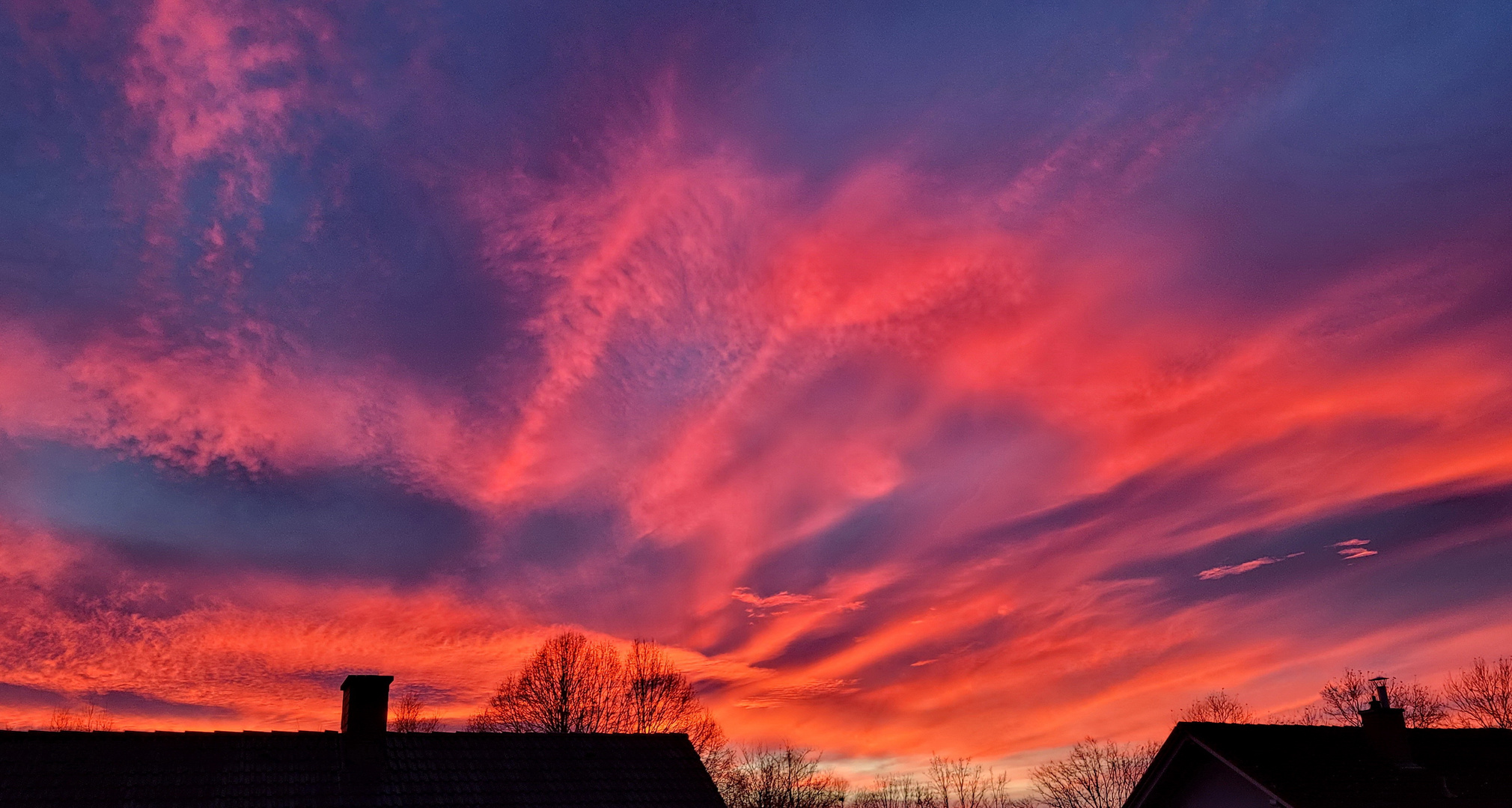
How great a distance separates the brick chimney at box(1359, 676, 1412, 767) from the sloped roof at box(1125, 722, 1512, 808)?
0.25 meters

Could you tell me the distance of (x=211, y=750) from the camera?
28016 millimetres

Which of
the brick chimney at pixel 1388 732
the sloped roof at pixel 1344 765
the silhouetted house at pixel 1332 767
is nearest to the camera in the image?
the sloped roof at pixel 1344 765

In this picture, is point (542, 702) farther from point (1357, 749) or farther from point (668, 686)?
point (1357, 749)

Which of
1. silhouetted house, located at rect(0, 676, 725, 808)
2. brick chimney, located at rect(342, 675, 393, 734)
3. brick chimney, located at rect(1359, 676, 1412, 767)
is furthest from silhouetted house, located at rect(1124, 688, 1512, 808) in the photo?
brick chimney, located at rect(342, 675, 393, 734)

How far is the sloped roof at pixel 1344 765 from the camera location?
29.7 m

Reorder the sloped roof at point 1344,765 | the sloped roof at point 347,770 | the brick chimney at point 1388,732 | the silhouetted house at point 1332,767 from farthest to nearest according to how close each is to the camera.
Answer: the brick chimney at point 1388,732, the silhouetted house at point 1332,767, the sloped roof at point 1344,765, the sloped roof at point 347,770

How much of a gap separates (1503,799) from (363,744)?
34.3m

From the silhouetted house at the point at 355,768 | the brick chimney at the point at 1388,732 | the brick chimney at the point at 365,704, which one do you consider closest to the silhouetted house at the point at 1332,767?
the brick chimney at the point at 1388,732

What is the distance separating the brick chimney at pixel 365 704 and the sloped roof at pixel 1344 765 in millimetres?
23622

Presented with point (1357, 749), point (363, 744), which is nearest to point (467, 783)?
point (363, 744)

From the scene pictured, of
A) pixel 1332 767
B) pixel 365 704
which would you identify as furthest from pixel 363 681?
pixel 1332 767

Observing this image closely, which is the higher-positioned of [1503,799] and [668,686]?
[668,686]

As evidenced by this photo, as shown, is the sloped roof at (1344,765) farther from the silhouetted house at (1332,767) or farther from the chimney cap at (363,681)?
the chimney cap at (363,681)

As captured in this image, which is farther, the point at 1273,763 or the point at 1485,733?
the point at 1485,733
